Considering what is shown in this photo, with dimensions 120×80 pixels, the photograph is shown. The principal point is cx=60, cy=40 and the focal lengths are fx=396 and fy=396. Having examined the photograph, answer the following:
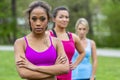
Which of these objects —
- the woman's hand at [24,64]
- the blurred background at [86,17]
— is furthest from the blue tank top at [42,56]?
the blurred background at [86,17]

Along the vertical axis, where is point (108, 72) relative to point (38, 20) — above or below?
below

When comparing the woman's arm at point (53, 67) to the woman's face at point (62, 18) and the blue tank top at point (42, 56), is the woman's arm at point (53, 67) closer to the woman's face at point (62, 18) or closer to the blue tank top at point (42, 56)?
the blue tank top at point (42, 56)

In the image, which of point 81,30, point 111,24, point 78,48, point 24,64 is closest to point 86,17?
point 111,24

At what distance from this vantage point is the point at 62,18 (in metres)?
5.20

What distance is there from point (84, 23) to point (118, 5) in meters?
35.9

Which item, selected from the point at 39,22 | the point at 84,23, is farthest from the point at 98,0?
the point at 39,22

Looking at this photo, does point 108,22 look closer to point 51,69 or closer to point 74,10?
point 74,10

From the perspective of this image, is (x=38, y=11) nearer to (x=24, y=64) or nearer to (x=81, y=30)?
(x=24, y=64)

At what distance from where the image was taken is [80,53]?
5633 millimetres

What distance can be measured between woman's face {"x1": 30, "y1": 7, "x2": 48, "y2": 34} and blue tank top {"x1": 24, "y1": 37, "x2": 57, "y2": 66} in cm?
19

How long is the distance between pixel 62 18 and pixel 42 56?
1641 mm

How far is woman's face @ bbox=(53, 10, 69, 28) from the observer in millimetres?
5191

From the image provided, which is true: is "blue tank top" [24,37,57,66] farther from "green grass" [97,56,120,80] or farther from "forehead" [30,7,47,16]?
"green grass" [97,56,120,80]

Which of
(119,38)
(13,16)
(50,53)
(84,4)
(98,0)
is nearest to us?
(50,53)
